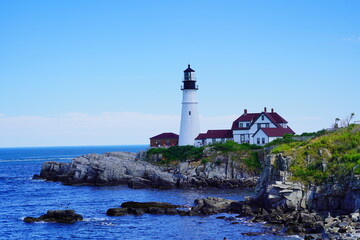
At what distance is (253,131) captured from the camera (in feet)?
233

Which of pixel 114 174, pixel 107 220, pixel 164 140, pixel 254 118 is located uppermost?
pixel 254 118

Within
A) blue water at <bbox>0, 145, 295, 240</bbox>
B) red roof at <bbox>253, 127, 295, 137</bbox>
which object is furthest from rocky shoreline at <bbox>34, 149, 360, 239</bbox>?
red roof at <bbox>253, 127, 295, 137</bbox>

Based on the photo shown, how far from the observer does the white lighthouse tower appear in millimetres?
72125

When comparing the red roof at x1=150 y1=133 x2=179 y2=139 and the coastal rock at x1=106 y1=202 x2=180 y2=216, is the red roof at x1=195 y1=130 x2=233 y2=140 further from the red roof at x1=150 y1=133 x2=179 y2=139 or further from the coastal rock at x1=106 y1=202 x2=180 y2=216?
the coastal rock at x1=106 y1=202 x2=180 y2=216

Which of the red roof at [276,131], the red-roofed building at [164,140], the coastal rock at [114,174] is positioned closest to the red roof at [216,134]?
the red roof at [276,131]

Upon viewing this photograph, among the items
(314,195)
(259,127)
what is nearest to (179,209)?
(314,195)

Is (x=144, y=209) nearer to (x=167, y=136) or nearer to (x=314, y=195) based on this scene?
(x=314, y=195)

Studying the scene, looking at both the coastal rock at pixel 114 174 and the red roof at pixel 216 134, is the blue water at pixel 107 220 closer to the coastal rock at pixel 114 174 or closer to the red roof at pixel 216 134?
the coastal rock at pixel 114 174

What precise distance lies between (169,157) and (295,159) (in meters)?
33.7

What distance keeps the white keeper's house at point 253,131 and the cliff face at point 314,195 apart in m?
32.0

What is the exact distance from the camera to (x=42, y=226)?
33906 mm

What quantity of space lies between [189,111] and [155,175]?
57.4 feet

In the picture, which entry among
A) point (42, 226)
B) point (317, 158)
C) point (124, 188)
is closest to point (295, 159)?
point (317, 158)

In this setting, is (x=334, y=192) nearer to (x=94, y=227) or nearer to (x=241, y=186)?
(x=94, y=227)
